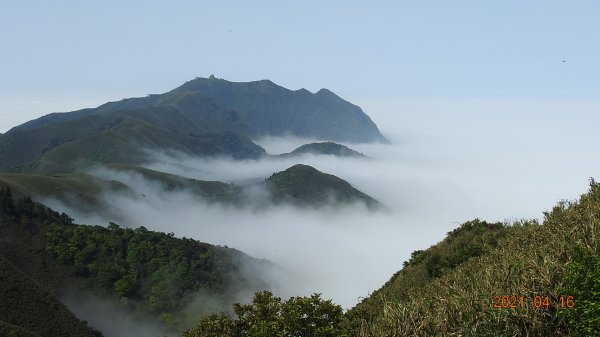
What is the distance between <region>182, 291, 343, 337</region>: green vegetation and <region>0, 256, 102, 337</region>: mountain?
72.5 m

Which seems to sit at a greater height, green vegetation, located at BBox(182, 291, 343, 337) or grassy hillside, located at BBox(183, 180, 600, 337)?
grassy hillside, located at BBox(183, 180, 600, 337)

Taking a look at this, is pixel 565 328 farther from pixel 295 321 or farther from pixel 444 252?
pixel 444 252

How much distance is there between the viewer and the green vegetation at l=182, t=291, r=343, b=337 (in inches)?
1093

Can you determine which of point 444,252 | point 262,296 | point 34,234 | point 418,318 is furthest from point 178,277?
point 418,318

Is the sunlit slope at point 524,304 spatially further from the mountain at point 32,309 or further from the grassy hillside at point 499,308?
the mountain at point 32,309

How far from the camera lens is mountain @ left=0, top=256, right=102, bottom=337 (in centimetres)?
8762

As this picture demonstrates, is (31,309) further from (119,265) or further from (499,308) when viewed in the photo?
(499,308)

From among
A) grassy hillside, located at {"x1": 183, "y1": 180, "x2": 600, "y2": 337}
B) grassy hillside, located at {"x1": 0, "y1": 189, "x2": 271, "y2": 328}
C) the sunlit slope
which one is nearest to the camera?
the sunlit slope

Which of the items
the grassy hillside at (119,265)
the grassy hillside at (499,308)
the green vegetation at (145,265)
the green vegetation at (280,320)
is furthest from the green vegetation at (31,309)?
the grassy hillside at (499,308)

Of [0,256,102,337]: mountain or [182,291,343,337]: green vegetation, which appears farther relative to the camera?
[0,256,102,337]: mountain

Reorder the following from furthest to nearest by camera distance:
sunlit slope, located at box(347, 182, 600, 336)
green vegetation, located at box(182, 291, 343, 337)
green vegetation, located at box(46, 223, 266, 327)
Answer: green vegetation, located at box(46, 223, 266, 327) < green vegetation, located at box(182, 291, 343, 337) < sunlit slope, located at box(347, 182, 600, 336)

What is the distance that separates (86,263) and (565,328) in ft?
470

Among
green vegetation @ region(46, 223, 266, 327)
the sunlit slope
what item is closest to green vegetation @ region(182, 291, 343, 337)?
the sunlit slope

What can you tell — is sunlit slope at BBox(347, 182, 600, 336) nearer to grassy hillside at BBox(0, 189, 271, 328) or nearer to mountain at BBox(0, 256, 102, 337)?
mountain at BBox(0, 256, 102, 337)
